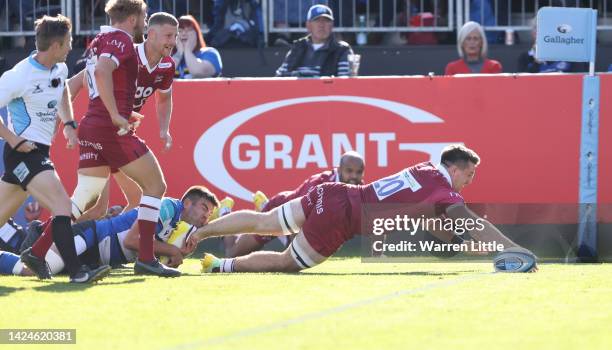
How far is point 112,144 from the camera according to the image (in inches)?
399

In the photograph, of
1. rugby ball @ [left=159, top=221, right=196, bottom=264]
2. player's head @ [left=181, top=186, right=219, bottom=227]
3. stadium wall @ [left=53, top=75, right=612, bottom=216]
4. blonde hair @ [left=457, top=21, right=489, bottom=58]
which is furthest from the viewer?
blonde hair @ [left=457, top=21, right=489, bottom=58]

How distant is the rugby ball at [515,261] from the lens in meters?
10.4

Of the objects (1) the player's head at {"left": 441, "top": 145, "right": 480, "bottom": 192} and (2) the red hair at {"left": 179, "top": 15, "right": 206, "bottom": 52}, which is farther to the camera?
(2) the red hair at {"left": 179, "top": 15, "right": 206, "bottom": 52}

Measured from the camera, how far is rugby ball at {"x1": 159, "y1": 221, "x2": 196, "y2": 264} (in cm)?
1095

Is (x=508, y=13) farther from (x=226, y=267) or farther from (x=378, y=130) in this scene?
(x=226, y=267)

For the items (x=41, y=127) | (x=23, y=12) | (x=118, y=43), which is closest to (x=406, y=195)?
(x=118, y=43)

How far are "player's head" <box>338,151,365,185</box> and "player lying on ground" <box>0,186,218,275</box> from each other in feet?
6.59

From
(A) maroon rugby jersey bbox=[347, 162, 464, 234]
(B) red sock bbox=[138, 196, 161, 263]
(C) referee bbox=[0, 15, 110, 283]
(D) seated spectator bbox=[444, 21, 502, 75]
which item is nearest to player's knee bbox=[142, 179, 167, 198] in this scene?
(B) red sock bbox=[138, 196, 161, 263]

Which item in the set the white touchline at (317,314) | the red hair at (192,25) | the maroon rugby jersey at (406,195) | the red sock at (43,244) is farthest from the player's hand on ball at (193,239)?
the red hair at (192,25)

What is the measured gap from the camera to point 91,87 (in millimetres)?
10289

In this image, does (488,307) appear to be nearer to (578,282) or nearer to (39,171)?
(578,282)

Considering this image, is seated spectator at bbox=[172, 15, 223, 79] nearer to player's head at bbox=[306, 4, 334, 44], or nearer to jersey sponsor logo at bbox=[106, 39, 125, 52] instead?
player's head at bbox=[306, 4, 334, 44]

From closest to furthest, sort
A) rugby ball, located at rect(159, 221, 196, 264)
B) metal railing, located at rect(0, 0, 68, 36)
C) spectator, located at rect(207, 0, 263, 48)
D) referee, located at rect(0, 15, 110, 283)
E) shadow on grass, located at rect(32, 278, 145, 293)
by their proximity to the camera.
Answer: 1. shadow on grass, located at rect(32, 278, 145, 293)
2. referee, located at rect(0, 15, 110, 283)
3. rugby ball, located at rect(159, 221, 196, 264)
4. spectator, located at rect(207, 0, 263, 48)
5. metal railing, located at rect(0, 0, 68, 36)

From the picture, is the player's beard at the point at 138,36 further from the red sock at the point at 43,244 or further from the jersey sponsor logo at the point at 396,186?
the jersey sponsor logo at the point at 396,186
